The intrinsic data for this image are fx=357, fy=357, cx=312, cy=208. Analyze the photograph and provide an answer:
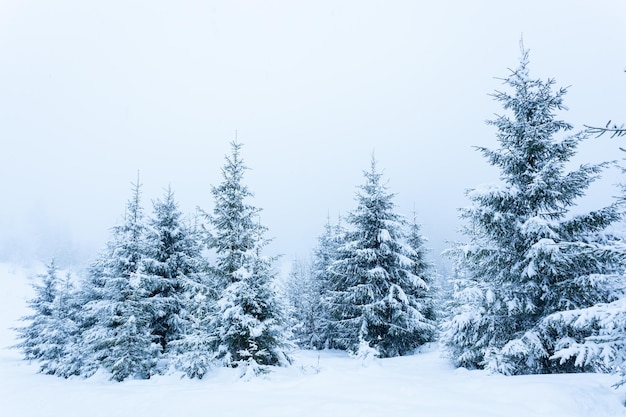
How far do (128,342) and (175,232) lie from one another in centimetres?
624

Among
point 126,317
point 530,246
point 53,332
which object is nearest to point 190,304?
point 126,317

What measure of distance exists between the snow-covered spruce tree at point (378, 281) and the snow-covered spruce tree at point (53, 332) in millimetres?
14260

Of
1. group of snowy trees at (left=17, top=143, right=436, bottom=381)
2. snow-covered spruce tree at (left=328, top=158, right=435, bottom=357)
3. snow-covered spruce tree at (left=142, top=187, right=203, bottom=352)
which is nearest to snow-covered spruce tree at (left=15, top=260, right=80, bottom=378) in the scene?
group of snowy trees at (left=17, top=143, right=436, bottom=381)

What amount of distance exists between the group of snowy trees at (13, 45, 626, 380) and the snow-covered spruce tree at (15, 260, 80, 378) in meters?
0.11

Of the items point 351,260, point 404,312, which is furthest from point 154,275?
point 404,312

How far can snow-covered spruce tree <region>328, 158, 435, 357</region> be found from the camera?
797 inches

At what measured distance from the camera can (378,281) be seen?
69.1 feet

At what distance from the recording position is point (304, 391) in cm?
967

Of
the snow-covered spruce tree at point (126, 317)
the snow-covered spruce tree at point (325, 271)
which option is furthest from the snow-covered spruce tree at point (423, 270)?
the snow-covered spruce tree at point (126, 317)

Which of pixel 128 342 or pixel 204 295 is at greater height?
pixel 204 295

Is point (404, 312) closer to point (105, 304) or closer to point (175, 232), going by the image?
point (175, 232)

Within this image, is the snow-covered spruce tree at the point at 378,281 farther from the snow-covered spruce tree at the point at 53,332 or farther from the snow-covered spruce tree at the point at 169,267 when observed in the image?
the snow-covered spruce tree at the point at 53,332

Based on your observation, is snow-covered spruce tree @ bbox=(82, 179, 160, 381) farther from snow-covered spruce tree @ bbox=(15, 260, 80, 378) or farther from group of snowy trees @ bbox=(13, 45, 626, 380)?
snow-covered spruce tree @ bbox=(15, 260, 80, 378)

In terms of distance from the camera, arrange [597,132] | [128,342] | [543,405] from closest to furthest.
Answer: [597,132] → [543,405] → [128,342]
